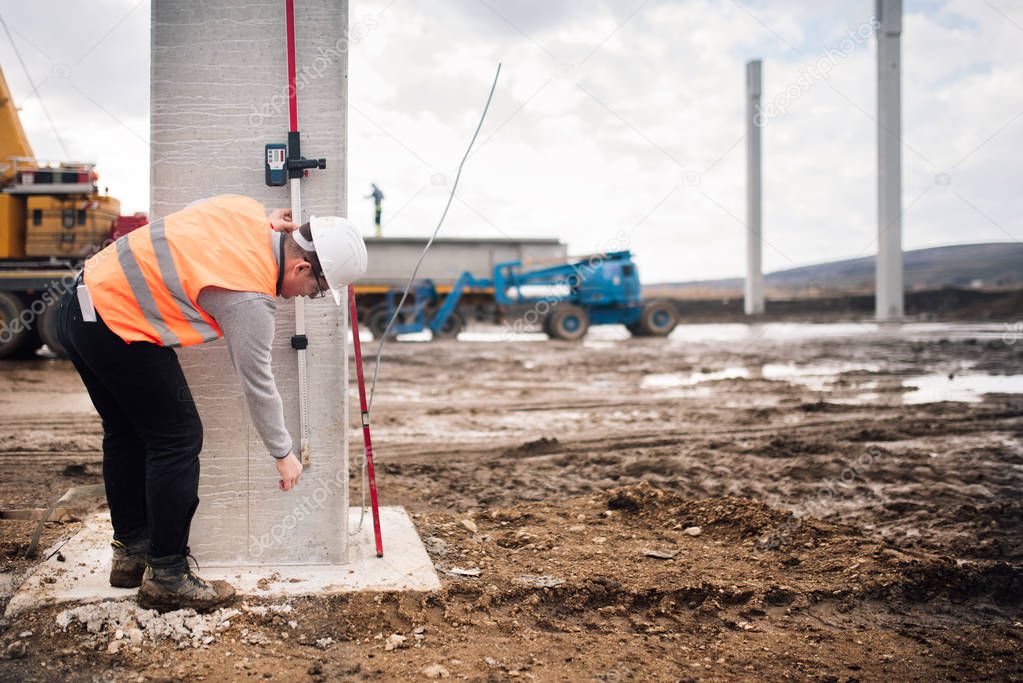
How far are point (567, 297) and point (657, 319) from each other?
96.3 inches

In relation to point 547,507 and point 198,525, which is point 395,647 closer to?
point 198,525

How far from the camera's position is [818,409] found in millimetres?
8664

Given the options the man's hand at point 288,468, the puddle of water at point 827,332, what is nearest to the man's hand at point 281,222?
the man's hand at point 288,468

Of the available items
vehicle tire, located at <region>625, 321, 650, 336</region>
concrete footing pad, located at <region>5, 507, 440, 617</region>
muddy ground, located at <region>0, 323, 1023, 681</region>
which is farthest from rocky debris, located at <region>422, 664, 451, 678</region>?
vehicle tire, located at <region>625, 321, 650, 336</region>

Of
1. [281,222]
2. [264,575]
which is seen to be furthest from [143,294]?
[264,575]

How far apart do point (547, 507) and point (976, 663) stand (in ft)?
7.63

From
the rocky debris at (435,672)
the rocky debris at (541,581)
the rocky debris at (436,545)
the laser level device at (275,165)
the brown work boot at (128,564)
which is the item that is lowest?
the rocky debris at (435,672)

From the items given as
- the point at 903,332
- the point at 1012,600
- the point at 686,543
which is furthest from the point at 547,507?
the point at 903,332

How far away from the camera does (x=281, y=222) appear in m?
2.93

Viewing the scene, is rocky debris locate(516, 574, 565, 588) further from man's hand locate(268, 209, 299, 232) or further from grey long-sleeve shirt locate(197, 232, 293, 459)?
man's hand locate(268, 209, 299, 232)

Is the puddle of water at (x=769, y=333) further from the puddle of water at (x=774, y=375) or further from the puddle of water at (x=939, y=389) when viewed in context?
the puddle of water at (x=939, y=389)

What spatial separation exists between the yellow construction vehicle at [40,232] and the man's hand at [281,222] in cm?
1076

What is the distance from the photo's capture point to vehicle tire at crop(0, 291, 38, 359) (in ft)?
41.0

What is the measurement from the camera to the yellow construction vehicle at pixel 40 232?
12492mm
